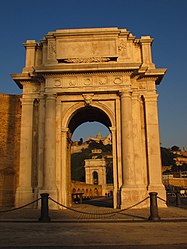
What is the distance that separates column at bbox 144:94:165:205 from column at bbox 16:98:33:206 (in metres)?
7.08

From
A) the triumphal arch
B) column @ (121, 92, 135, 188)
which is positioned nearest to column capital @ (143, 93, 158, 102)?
the triumphal arch

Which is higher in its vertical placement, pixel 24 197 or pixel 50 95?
pixel 50 95

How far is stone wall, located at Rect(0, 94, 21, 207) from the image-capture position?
20448 mm

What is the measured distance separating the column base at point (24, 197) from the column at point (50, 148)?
1.16 meters

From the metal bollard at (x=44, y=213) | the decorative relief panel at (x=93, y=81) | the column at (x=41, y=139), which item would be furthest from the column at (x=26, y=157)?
the metal bollard at (x=44, y=213)

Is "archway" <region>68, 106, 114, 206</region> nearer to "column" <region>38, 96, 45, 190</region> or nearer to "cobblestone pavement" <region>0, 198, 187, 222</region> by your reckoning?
"column" <region>38, 96, 45, 190</region>

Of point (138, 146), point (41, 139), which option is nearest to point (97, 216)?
point (138, 146)

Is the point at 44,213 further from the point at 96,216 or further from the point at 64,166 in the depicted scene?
the point at 64,166

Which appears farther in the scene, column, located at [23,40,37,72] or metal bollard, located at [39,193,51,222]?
column, located at [23,40,37,72]

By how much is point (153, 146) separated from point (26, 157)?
7687 mm

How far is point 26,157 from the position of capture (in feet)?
63.0

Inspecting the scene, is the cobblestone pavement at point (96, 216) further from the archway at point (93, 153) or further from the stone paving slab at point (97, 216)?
the archway at point (93, 153)

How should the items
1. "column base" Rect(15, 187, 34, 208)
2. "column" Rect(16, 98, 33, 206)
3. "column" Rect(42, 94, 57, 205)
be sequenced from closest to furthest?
"column" Rect(42, 94, 57, 205) → "column base" Rect(15, 187, 34, 208) → "column" Rect(16, 98, 33, 206)

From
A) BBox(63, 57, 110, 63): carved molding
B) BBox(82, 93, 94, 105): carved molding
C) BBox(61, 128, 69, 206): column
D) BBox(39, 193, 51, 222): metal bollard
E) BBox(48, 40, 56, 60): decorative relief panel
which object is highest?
BBox(48, 40, 56, 60): decorative relief panel
